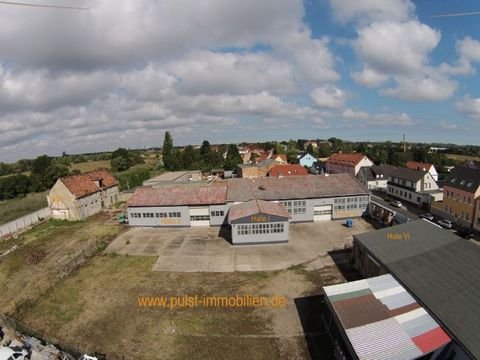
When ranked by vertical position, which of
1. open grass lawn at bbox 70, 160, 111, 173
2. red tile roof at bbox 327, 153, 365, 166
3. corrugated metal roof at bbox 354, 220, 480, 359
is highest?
red tile roof at bbox 327, 153, 365, 166

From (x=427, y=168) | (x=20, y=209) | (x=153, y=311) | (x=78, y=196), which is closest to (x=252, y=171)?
(x=427, y=168)

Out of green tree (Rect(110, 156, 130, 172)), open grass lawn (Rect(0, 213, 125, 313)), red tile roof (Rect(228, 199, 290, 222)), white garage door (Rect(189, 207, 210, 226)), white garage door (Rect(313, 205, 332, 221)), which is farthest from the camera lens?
green tree (Rect(110, 156, 130, 172))

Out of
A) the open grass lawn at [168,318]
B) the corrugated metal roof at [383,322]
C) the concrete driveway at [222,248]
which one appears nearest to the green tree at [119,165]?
the concrete driveway at [222,248]

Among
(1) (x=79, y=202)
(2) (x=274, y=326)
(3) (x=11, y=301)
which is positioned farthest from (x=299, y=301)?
(1) (x=79, y=202)

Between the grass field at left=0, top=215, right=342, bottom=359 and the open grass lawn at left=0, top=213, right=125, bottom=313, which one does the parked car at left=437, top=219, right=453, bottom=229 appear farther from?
the open grass lawn at left=0, top=213, right=125, bottom=313

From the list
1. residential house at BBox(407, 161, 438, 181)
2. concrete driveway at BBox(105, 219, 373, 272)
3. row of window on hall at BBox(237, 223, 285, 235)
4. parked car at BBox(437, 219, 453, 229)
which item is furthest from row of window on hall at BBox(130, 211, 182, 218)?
residential house at BBox(407, 161, 438, 181)

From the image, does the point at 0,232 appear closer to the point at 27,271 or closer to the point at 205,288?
the point at 27,271
